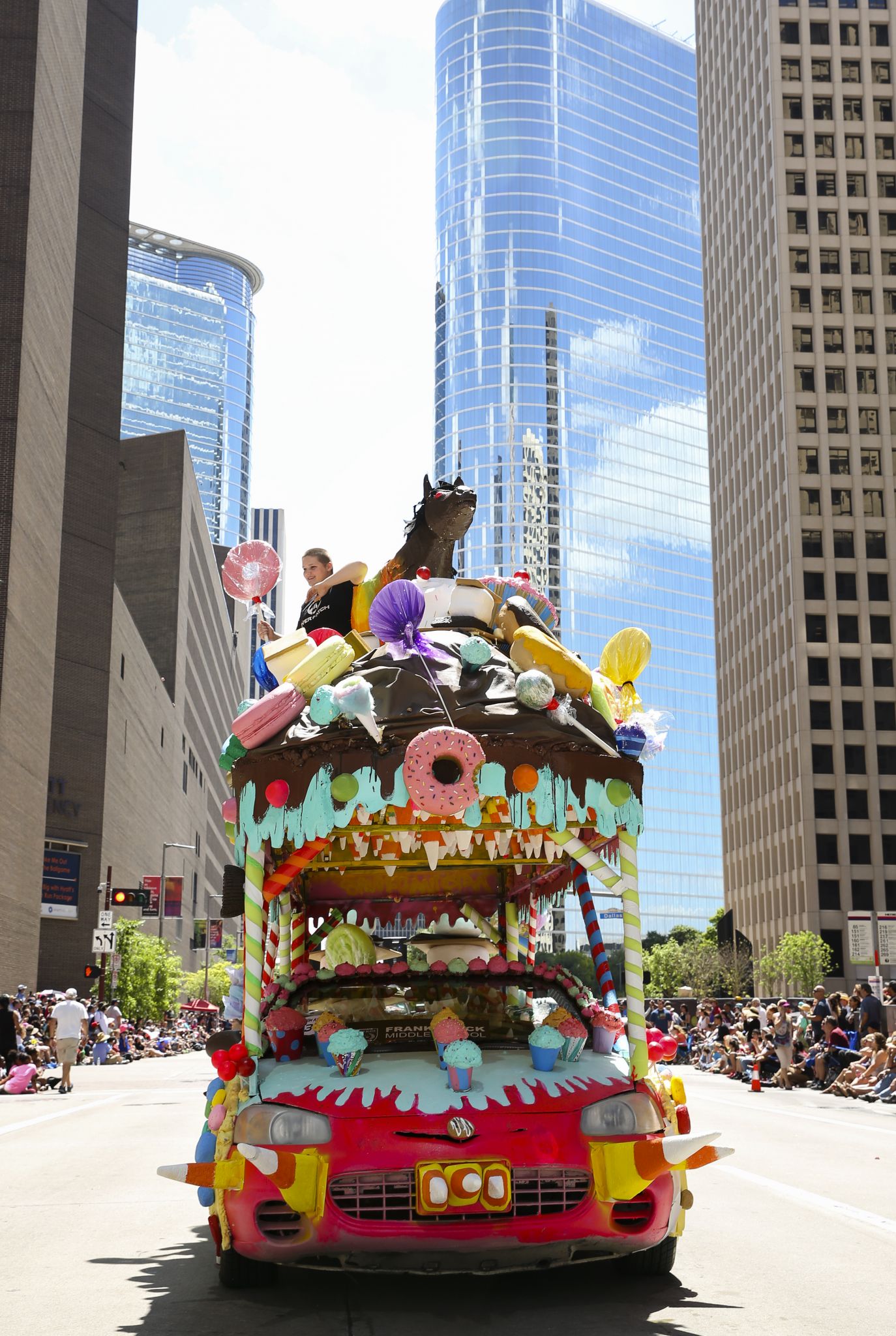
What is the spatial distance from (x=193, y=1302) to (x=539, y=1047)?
6.51ft

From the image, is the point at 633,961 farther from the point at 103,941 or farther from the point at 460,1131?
the point at 103,941

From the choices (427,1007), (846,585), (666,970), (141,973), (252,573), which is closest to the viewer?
(427,1007)

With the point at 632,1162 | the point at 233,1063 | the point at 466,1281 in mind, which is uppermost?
the point at 233,1063

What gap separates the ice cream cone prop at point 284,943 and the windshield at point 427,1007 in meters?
1.90

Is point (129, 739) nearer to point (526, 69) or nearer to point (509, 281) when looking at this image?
point (509, 281)

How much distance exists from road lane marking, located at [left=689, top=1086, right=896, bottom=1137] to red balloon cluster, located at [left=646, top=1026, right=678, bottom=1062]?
10511mm

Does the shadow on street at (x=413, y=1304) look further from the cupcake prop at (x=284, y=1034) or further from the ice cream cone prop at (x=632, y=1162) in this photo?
the cupcake prop at (x=284, y=1034)

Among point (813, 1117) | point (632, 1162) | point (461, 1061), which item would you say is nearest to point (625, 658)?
point (461, 1061)

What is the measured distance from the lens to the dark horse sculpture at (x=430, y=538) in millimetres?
8852

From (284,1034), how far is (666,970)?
9798cm

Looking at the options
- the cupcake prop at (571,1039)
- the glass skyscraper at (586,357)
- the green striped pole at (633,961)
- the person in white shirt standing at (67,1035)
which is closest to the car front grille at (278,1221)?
the cupcake prop at (571,1039)

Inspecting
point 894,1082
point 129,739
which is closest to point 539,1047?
point 894,1082

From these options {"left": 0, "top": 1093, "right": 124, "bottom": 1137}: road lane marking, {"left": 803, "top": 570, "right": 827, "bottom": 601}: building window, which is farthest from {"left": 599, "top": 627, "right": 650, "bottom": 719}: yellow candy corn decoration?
{"left": 803, "top": 570, "right": 827, "bottom": 601}: building window

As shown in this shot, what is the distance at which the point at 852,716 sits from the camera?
262 feet
